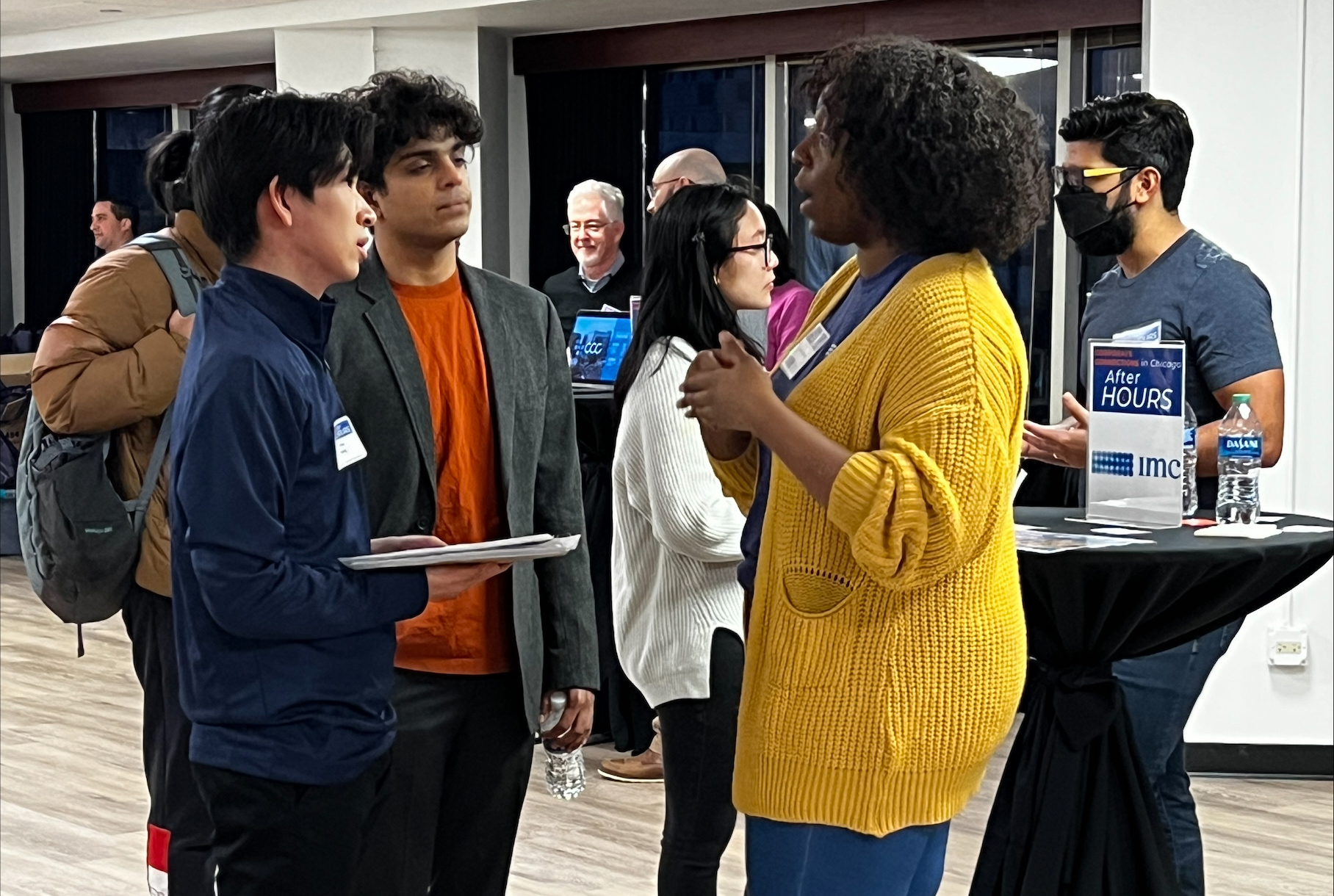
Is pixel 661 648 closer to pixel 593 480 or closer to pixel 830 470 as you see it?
pixel 830 470

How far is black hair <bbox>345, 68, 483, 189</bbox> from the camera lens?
2.15 metres

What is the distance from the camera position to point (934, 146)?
1.73 metres

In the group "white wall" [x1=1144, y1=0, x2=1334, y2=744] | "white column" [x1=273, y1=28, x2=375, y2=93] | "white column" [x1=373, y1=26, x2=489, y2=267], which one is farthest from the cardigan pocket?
"white column" [x1=273, y1=28, x2=375, y2=93]

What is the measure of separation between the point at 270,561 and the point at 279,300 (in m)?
0.32

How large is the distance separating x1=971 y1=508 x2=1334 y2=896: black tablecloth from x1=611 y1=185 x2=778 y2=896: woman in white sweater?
49cm

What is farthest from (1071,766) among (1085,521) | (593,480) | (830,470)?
(593,480)

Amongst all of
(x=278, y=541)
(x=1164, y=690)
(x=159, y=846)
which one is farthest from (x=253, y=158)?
(x=1164, y=690)

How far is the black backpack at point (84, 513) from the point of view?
2.53 metres

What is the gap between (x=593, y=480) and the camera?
16.0 ft

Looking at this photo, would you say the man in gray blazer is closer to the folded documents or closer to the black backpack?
the folded documents

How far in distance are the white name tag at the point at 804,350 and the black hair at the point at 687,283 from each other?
2.74ft

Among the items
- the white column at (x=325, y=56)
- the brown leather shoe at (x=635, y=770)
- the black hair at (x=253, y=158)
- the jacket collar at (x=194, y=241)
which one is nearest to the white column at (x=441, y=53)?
the white column at (x=325, y=56)

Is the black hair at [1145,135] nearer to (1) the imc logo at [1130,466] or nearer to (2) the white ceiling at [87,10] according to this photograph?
(1) the imc logo at [1130,466]

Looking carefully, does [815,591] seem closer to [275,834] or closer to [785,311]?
[275,834]
